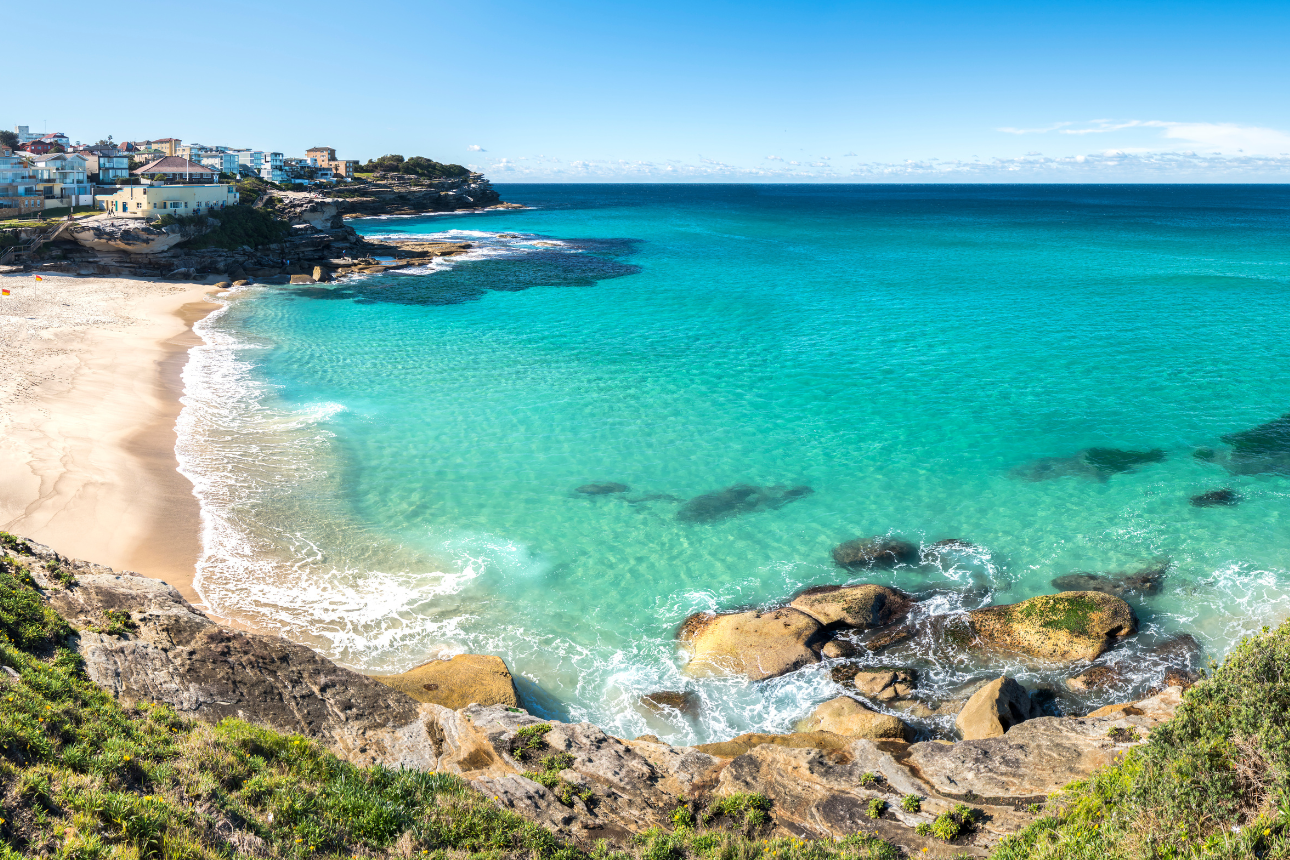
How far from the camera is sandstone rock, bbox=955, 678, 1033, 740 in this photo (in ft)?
55.7

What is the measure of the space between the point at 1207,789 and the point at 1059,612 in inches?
471

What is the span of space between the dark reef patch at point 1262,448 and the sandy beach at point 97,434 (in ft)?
138

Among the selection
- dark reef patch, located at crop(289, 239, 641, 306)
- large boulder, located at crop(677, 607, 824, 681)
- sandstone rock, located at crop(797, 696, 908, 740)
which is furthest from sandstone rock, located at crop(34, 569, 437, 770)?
dark reef patch, located at crop(289, 239, 641, 306)

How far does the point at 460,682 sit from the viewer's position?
18.6 meters

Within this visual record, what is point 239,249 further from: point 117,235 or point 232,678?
point 232,678

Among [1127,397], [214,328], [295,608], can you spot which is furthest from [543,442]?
[214,328]

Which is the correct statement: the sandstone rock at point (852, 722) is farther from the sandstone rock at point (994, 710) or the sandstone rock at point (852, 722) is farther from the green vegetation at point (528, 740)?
the green vegetation at point (528, 740)

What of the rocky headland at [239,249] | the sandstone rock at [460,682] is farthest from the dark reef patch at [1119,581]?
the rocky headland at [239,249]

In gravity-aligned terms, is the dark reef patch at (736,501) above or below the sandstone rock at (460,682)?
above

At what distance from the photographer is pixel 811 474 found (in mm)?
31203

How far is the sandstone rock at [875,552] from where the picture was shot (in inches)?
985

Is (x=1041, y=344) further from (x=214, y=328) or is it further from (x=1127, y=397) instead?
(x=214, y=328)

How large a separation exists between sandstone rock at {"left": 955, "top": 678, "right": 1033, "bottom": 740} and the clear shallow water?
6.18 feet

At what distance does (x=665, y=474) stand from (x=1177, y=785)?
72.8 feet
